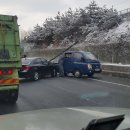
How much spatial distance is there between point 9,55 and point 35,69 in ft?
34.8

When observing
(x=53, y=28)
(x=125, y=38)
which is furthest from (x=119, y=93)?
(x=53, y=28)

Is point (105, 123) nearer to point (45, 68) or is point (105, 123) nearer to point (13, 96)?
point (13, 96)

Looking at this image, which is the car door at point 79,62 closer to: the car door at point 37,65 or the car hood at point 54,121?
the car door at point 37,65

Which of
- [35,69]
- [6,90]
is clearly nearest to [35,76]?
[35,69]

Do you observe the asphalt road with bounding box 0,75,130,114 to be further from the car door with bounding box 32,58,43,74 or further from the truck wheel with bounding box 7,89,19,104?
the car door with bounding box 32,58,43,74

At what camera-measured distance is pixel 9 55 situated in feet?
41.4

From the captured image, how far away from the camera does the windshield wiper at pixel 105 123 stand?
8.74 ft

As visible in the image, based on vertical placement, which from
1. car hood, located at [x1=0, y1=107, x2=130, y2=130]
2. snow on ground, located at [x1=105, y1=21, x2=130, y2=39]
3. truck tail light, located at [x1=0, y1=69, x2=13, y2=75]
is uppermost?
snow on ground, located at [x1=105, y1=21, x2=130, y2=39]

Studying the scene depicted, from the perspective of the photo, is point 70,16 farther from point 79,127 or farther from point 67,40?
point 79,127

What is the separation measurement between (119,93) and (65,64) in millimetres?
10310

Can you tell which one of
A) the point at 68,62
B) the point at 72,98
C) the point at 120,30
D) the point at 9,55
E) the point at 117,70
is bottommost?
the point at 72,98

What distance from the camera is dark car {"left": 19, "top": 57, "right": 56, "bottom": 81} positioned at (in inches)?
893

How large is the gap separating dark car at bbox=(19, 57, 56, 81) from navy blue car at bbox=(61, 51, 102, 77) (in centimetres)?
105

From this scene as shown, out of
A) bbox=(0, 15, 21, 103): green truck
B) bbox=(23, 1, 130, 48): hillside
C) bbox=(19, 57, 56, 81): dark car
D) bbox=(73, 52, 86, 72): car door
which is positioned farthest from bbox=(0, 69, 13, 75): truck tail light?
bbox=(23, 1, 130, 48): hillside
